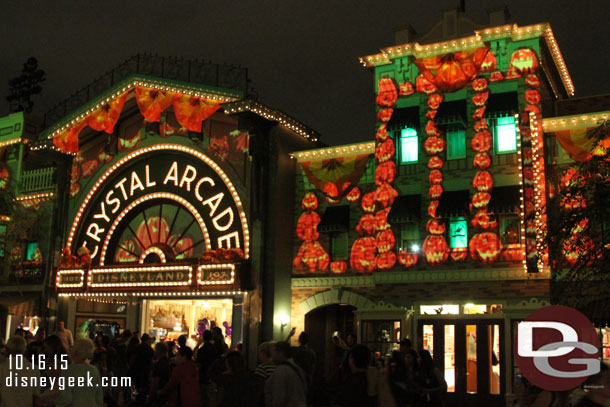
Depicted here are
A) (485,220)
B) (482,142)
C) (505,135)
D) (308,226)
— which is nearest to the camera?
(485,220)

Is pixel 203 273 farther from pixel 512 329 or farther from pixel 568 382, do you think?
pixel 568 382

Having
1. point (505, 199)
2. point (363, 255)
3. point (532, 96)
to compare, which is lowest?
point (363, 255)

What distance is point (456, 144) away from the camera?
21562mm

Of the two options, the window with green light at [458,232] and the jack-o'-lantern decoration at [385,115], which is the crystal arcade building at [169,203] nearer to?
the jack-o'-lantern decoration at [385,115]

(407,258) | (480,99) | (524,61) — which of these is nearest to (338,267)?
(407,258)

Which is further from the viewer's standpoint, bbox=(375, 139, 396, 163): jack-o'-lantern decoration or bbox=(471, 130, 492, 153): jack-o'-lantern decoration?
bbox=(375, 139, 396, 163): jack-o'-lantern decoration

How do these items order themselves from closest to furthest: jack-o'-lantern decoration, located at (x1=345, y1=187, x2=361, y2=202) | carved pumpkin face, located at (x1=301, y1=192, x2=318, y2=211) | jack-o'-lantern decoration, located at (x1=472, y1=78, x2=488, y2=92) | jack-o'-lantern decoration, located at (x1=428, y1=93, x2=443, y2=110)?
1. jack-o'-lantern decoration, located at (x1=472, y1=78, x2=488, y2=92)
2. jack-o'-lantern decoration, located at (x1=428, y1=93, x2=443, y2=110)
3. jack-o'-lantern decoration, located at (x1=345, y1=187, x2=361, y2=202)
4. carved pumpkin face, located at (x1=301, y1=192, x2=318, y2=211)

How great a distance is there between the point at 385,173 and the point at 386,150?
2.37 ft

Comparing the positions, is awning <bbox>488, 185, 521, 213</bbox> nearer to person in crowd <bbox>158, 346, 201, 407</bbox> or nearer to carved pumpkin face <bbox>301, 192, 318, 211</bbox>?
carved pumpkin face <bbox>301, 192, 318, 211</bbox>

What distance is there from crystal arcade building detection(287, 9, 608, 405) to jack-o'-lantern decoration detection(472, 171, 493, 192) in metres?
0.04

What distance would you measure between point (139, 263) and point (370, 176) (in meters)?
8.76

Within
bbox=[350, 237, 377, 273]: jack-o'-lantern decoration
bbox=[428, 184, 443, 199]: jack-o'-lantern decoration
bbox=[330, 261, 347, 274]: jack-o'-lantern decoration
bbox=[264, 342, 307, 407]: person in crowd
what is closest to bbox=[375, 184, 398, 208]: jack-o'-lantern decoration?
bbox=[428, 184, 443, 199]: jack-o'-lantern decoration

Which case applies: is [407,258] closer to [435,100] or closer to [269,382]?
[435,100]

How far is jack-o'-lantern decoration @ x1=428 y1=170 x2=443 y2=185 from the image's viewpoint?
21219mm
